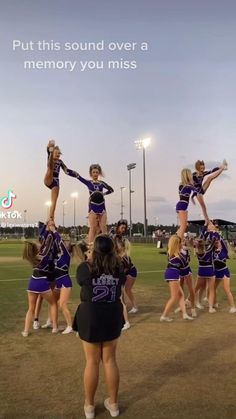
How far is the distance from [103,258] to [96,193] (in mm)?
4887

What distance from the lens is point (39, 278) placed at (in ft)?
25.6

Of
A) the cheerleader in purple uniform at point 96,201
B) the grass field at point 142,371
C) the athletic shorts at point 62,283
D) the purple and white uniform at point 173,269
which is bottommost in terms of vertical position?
the grass field at point 142,371

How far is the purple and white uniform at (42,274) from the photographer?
306 inches

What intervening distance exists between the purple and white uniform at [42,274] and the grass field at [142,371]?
0.92 metres

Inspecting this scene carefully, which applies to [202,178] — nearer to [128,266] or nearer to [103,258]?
[128,266]

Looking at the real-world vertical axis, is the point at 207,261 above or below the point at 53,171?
below

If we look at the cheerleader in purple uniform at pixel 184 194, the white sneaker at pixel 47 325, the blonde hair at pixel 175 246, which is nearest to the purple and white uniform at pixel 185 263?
the blonde hair at pixel 175 246

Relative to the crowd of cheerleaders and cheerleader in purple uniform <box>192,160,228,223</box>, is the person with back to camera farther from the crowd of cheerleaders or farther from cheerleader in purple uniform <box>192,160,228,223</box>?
cheerleader in purple uniform <box>192,160,228,223</box>

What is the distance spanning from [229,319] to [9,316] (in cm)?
Answer: 502

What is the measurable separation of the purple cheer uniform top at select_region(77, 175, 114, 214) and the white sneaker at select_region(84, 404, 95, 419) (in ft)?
17.4

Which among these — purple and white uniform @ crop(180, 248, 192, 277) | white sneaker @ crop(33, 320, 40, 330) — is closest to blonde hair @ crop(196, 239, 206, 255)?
purple and white uniform @ crop(180, 248, 192, 277)

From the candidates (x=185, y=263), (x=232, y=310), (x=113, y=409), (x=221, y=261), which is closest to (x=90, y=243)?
(x=113, y=409)

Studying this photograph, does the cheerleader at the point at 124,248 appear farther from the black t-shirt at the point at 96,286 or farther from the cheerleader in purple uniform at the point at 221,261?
the black t-shirt at the point at 96,286

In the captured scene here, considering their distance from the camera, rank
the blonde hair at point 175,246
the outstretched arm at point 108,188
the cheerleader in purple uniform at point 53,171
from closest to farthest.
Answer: the cheerleader in purple uniform at point 53,171 → the blonde hair at point 175,246 → the outstretched arm at point 108,188
